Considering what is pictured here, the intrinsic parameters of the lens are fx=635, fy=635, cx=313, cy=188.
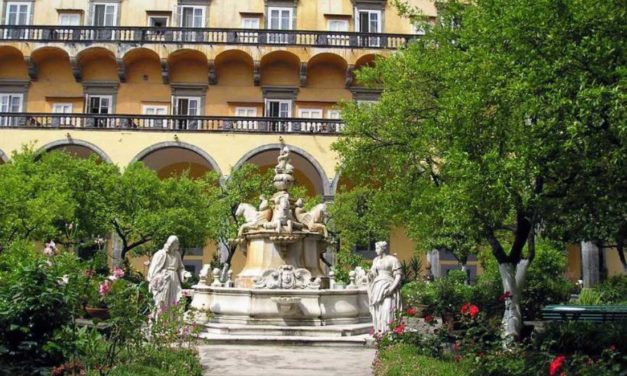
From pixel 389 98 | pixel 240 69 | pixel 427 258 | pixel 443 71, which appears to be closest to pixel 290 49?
pixel 240 69

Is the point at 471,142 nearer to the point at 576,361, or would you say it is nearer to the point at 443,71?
the point at 443,71

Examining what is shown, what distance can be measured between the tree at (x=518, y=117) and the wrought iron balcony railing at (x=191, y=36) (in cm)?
1608

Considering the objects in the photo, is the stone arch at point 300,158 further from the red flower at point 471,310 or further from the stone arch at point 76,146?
the red flower at point 471,310

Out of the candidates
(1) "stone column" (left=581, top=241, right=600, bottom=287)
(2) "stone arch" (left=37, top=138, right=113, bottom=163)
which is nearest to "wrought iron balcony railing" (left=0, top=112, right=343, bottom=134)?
(2) "stone arch" (left=37, top=138, right=113, bottom=163)

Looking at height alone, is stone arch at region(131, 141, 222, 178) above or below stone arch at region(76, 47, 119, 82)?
below

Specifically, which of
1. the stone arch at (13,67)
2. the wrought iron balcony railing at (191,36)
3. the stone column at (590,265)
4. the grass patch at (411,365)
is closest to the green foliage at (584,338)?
the grass patch at (411,365)

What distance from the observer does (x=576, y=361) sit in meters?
6.93

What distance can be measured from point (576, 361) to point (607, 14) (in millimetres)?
5342

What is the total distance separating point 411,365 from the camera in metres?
7.98

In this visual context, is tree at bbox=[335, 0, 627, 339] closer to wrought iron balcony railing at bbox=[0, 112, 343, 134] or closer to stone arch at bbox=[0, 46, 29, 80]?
wrought iron balcony railing at bbox=[0, 112, 343, 134]

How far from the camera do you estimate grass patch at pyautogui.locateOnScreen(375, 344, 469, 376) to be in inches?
302

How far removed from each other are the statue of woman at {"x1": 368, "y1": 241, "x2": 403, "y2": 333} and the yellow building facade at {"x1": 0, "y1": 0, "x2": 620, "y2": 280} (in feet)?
59.0

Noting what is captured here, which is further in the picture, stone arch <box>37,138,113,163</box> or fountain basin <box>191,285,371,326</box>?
stone arch <box>37,138,113,163</box>

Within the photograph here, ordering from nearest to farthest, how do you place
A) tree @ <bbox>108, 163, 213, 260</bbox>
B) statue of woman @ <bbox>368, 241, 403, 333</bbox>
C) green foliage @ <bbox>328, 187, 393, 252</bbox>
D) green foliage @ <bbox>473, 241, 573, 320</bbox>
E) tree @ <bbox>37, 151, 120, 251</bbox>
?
statue of woman @ <bbox>368, 241, 403, 333</bbox> < green foliage @ <bbox>473, 241, 573, 320</bbox> < tree @ <bbox>108, 163, 213, 260</bbox> < tree @ <bbox>37, 151, 120, 251</bbox> < green foliage @ <bbox>328, 187, 393, 252</bbox>
